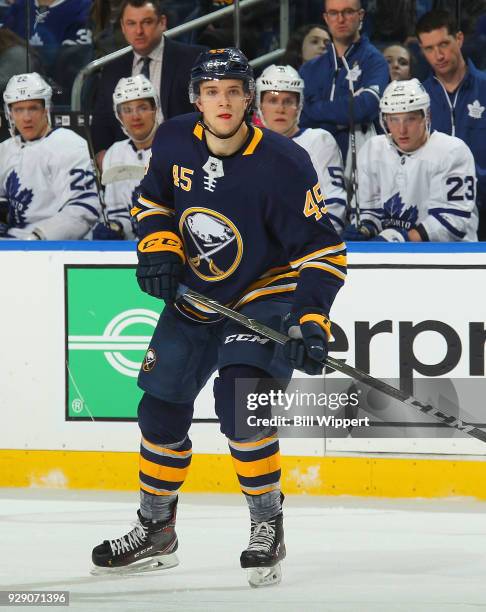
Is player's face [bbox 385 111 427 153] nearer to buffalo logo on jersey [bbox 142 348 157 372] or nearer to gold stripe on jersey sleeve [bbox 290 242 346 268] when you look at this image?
gold stripe on jersey sleeve [bbox 290 242 346 268]

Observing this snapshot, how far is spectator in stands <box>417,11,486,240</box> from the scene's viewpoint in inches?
201

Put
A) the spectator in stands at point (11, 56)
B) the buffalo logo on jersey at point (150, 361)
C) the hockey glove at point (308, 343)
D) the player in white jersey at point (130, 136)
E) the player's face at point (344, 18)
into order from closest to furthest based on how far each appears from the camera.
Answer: the hockey glove at point (308, 343) < the buffalo logo on jersey at point (150, 361) < the player in white jersey at point (130, 136) < the player's face at point (344, 18) < the spectator in stands at point (11, 56)

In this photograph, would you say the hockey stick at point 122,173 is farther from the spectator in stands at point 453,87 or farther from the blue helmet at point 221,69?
the blue helmet at point 221,69

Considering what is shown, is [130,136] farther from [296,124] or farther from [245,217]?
[245,217]

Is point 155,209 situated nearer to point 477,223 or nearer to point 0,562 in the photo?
point 0,562

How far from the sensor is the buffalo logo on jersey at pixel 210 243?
11.2 ft

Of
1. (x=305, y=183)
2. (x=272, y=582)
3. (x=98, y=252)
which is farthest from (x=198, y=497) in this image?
(x=305, y=183)

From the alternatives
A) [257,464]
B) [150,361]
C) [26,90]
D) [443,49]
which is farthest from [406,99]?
[257,464]

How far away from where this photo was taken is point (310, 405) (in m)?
4.68

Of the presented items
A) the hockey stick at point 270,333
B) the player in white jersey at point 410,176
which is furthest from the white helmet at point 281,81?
the hockey stick at point 270,333

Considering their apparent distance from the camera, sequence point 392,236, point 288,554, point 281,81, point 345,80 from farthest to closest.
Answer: point 345,80 < point 281,81 < point 392,236 < point 288,554

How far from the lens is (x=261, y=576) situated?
344 cm

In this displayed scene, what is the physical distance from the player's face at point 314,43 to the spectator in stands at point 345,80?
3.8 inches

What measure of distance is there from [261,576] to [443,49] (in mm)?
2483
